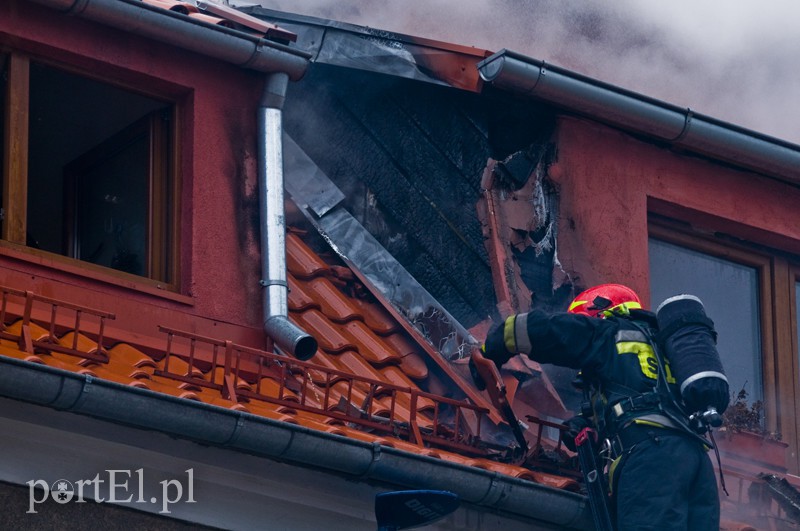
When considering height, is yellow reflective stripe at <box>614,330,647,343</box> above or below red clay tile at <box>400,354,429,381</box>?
below

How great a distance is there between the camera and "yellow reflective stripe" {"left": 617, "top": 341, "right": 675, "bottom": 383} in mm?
8273

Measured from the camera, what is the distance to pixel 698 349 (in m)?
8.11

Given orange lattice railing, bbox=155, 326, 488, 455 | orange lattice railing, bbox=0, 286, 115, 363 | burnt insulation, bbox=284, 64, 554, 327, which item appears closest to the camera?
orange lattice railing, bbox=0, 286, 115, 363

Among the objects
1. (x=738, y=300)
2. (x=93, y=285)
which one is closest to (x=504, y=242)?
(x=738, y=300)

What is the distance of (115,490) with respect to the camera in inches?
279

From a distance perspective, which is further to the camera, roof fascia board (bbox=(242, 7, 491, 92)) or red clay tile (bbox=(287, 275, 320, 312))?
roof fascia board (bbox=(242, 7, 491, 92))

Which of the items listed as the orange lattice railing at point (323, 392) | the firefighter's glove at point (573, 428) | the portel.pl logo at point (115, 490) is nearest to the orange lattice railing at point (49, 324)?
the orange lattice railing at point (323, 392)

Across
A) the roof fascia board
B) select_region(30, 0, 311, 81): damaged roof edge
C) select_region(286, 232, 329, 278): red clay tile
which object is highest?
the roof fascia board

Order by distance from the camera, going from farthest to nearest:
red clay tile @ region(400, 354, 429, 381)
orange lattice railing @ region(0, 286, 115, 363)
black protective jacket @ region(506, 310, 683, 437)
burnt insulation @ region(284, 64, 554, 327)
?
1. burnt insulation @ region(284, 64, 554, 327)
2. red clay tile @ region(400, 354, 429, 381)
3. black protective jacket @ region(506, 310, 683, 437)
4. orange lattice railing @ region(0, 286, 115, 363)

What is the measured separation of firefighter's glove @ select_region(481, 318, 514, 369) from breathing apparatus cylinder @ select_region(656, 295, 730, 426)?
71cm

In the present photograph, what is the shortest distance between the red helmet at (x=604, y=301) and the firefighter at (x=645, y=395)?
174 millimetres

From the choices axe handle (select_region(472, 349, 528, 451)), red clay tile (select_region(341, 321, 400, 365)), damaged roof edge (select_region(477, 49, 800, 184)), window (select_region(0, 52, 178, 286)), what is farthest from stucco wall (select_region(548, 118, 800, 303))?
window (select_region(0, 52, 178, 286))

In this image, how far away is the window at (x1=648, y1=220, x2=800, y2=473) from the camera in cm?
1054

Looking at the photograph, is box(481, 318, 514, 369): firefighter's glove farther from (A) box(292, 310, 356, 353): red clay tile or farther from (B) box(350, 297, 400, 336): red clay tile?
(B) box(350, 297, 400, 336): red clay tile
